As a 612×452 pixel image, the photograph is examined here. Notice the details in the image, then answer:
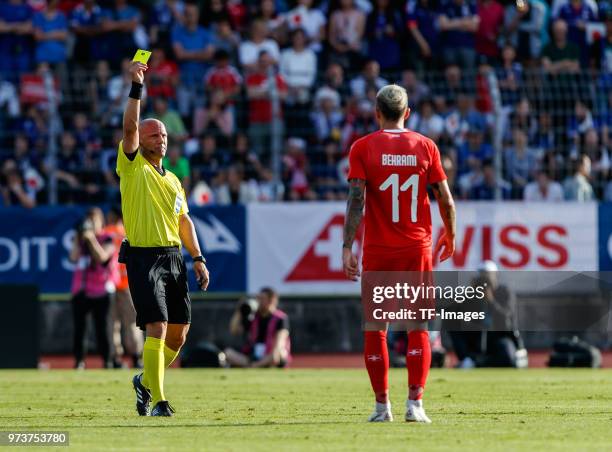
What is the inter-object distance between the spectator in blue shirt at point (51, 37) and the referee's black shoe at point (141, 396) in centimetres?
1478

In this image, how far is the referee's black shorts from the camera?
11.0 m

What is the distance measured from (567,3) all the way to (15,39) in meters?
9.66

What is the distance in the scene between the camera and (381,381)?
1032 cm

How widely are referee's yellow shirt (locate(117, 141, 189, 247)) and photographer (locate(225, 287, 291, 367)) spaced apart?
361 inches

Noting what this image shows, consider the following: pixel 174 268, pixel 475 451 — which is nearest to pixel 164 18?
pixel 174 268

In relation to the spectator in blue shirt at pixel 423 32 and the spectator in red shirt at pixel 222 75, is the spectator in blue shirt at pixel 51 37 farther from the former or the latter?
the spectator in blue shirt at pixel 423 32

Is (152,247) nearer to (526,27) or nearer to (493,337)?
(493,337)

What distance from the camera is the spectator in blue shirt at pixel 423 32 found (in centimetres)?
2494

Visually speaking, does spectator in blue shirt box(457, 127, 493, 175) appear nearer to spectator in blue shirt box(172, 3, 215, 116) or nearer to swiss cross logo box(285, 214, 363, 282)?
swiss cross logo box(285, 214, 363, 282)

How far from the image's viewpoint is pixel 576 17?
25.3m

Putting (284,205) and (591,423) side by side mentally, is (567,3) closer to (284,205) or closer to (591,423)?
(284,205)

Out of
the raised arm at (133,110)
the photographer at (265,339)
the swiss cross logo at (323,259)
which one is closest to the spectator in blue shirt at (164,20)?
the swiss cross logo at (323,259)

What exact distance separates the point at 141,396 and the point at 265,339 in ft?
30.4

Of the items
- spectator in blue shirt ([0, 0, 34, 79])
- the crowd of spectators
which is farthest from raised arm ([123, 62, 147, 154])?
spectator in blue shirt ([0, 0, 34, 79])
